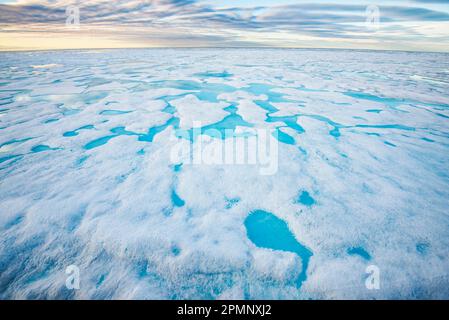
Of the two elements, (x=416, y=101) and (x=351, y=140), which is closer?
(x=351, y=140)

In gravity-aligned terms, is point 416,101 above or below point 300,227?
above

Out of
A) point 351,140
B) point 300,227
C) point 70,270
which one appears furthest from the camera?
point 351,140

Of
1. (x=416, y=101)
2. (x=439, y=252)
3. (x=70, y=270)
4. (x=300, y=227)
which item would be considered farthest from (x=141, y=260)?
(x=416, y=101)

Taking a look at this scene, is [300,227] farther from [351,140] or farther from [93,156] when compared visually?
[93,156]
